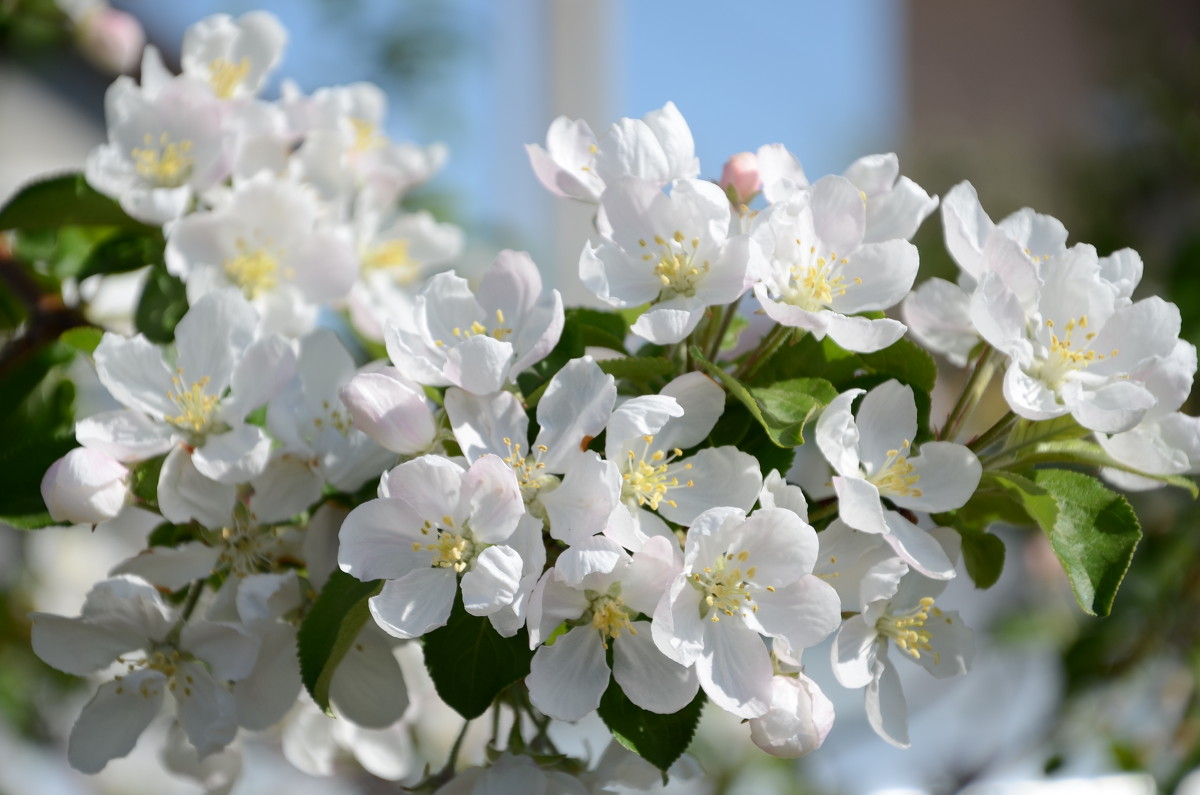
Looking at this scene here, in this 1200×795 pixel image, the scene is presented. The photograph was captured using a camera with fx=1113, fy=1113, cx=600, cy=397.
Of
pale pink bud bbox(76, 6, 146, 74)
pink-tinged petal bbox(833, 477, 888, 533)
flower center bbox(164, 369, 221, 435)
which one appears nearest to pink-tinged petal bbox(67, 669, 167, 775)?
flower center bbox(164, 369, 221, 435)

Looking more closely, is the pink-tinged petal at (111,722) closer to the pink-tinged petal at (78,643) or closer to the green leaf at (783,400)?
the pink-tinged petal at (78,643)

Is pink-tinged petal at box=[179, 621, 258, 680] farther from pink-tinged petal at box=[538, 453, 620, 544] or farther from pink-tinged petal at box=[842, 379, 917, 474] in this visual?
pink-tinged petal at box=[842, 379, 917, 474]

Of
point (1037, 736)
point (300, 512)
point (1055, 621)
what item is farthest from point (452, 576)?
point (1055, 621)

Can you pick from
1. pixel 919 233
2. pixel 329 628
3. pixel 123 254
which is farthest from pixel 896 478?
pixel 919 233

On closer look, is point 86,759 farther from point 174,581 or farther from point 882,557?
point 882,557

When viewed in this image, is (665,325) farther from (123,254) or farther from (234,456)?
(123,254)
